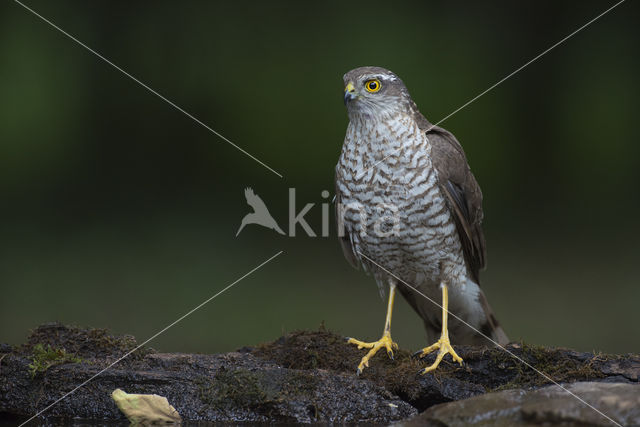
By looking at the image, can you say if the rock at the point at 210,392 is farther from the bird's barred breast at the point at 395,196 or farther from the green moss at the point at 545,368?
the bird's barred breast at the point at 395,196

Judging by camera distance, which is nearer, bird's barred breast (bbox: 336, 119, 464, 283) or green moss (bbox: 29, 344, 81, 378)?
green moss (bbox: 29, 344, 81, 378)

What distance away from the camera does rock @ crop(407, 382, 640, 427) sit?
226cm

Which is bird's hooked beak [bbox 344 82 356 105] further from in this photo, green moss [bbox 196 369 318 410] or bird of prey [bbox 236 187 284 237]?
bird of prey [bbox 236 187 284 237]

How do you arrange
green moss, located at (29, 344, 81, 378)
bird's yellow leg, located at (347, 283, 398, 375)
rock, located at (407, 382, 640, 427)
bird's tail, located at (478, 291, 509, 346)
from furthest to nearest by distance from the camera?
bird's tail, located at (478, 291, 509, 346) < bird's yellow leg, located at (347, 283, 398, 375) < green moss, located at (29, 344, 81, 378) < rock, located at (407, 382, 640, 427)

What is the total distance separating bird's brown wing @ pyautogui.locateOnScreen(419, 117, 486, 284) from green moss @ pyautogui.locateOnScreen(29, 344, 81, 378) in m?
1.94

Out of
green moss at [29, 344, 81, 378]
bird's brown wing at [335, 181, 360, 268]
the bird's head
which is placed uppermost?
the bird's head

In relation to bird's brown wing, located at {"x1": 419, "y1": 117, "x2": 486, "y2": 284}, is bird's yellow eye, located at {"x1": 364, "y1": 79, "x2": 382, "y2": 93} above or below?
above

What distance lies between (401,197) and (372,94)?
21.8 inches

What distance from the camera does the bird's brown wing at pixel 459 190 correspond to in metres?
3.65

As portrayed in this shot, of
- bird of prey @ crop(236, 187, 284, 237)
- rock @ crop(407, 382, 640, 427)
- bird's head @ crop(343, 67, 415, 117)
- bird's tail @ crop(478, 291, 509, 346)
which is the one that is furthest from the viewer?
bird of prey @ crop(236, 187, 284, 237)

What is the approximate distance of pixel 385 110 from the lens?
3.64 meters

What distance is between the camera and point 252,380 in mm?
3053

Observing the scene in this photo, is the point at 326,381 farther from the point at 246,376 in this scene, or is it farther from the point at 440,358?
the point at 440,358

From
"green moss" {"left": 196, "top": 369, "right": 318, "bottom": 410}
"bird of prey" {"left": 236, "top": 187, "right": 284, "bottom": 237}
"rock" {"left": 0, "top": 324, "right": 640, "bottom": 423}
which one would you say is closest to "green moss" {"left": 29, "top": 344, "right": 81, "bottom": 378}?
"rock" {"left": 0, "top": 324, "right": 640, "bottom": 423}
